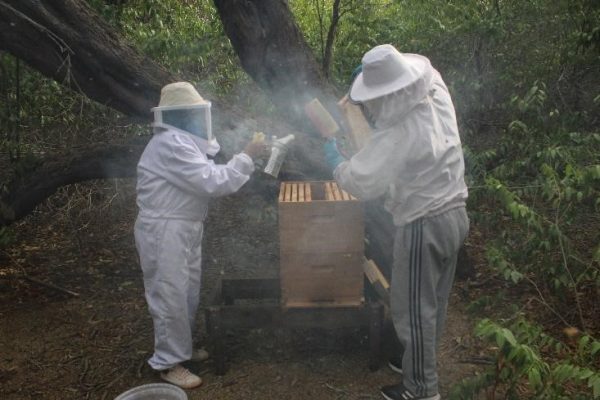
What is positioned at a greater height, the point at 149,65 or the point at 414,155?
the point at 149,65

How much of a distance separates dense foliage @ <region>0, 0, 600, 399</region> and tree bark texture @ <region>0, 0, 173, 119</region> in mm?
902

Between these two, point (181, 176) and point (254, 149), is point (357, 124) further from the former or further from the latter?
point (181, 176)

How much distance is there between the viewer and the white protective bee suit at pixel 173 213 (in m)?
3.41

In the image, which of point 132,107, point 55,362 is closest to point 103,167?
point 132,107

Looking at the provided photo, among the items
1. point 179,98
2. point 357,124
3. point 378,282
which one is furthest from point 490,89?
point 179,98

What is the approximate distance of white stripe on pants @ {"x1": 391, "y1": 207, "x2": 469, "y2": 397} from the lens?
297cm

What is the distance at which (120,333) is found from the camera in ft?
14.5

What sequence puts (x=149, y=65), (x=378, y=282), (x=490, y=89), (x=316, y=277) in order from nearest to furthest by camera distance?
(x=316, y=277) < (x=378, y=282) < (x=149, y=65) < (x=490, y=89)

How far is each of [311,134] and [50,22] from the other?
2.29 m

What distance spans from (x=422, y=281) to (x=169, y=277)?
5.12ft

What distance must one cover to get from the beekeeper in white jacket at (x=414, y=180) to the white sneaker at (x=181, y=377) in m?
1.37

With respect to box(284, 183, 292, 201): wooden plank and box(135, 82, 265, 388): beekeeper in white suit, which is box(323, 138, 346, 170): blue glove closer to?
box(284, 183, 292, 201): wooden plank

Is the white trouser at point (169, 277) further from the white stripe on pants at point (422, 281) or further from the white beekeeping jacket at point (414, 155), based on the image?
the white stripe on pants at point (422, 281)

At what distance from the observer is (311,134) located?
4.90 metres
